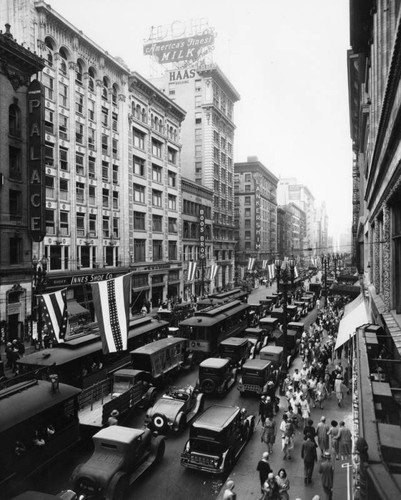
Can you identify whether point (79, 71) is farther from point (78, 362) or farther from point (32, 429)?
point (32, 429)

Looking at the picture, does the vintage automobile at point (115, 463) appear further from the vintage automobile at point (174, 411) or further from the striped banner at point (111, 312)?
the striped banner at point (111, 312)

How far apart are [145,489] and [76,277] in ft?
91.5

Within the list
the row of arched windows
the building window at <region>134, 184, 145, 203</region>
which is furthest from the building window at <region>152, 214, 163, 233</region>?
the row of arched windows

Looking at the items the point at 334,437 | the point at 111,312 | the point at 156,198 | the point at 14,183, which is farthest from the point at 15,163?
the point at 334,437

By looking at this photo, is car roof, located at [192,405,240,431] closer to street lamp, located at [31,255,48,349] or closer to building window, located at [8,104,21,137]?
street lamp, located at [31,255,48,349]

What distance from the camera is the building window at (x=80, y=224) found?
3991 cm

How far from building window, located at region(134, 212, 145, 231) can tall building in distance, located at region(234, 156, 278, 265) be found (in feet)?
161

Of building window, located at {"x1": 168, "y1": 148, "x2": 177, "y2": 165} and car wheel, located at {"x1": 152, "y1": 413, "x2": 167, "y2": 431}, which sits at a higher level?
building window, located at {"x1": 168, "y1": 148, "x2": 177, "y2": 165}

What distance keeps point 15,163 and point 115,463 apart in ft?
88.6

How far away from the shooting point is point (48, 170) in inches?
1431

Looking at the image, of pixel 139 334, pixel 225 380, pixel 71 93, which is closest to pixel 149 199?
pixel 71 93

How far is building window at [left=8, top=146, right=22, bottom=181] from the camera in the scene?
104 feet

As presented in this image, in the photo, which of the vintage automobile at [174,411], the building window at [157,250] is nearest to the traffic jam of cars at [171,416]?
the vintage automobile at [174,411]

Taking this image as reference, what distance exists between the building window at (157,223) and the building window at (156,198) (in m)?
1.58
